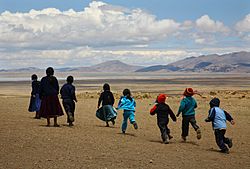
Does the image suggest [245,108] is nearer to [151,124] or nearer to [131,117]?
[151,124]

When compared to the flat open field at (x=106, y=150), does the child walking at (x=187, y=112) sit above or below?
above

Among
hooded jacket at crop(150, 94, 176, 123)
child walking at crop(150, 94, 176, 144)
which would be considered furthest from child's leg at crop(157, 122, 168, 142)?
hooded jacket at crop(150, 94, 176, 123)

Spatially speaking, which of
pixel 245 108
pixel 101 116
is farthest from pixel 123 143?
pixel 245 108

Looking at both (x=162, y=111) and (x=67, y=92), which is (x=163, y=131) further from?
(x=67, y=92)

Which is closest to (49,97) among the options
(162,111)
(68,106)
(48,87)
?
(48,87)

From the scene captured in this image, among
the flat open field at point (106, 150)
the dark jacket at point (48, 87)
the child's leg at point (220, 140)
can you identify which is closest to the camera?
the flat open field at point (106, 150)

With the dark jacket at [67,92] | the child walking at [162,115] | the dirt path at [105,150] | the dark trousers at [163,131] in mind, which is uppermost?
the dark jacket at [67,92]

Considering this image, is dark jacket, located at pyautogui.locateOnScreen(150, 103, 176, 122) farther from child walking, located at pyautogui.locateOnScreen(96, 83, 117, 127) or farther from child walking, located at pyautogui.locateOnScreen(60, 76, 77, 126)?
child walking, located at pyautogui.locateOnScreen(60, 76, 77, 126)

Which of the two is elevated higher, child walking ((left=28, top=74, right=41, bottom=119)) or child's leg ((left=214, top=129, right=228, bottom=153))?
child walking ((left=28, top=74, right=41, bottom=119))

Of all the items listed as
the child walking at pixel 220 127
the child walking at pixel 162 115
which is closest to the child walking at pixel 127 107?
the child walking at pixel 162 115

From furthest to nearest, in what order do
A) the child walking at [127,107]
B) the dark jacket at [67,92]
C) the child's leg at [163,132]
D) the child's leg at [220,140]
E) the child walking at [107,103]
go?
the child walking at [107,103], the dark jacket at [67,92], the child walking at [127,107], the child's leg at [163,132], the child's leg at [220,140]

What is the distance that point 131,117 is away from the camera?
1472cm

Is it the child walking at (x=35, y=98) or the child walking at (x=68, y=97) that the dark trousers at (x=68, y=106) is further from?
the child walking at (x=35, y=98)

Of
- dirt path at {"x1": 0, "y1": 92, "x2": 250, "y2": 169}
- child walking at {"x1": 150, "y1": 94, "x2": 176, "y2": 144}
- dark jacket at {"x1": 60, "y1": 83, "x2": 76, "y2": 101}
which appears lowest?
dirt path at {"x1": 0, "y1": 92, "x2": 250, "y2": 169}
